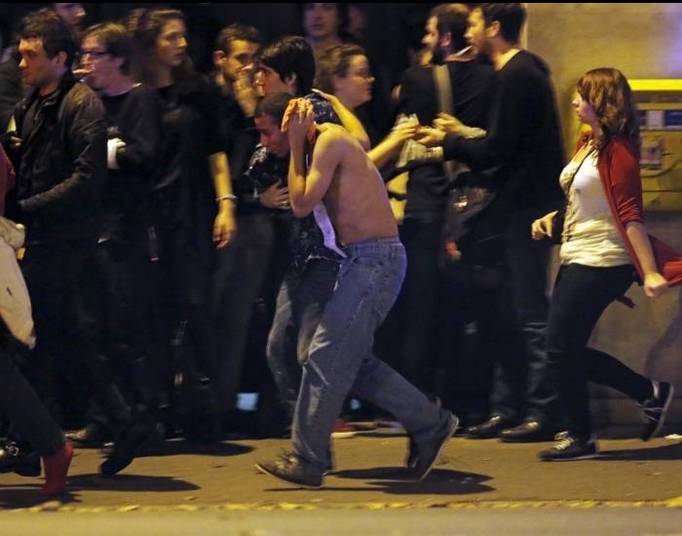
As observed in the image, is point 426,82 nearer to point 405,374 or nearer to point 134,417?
point 405,374

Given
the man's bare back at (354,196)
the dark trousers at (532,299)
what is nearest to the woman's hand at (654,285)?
the dark trousers at (532,299)

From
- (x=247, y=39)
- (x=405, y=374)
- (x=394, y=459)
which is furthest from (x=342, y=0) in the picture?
(x=394, y=459)

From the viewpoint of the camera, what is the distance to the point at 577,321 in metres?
7.37

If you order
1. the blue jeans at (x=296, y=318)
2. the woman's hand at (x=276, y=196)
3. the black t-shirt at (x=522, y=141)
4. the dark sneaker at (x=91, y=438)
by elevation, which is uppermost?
the black t-shirt at (x=522, y=141)

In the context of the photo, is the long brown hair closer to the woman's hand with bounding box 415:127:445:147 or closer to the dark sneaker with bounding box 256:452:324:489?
the woman's hand with bounding box 415:127:445:147

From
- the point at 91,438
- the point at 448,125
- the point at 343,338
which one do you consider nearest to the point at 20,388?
the point at 343,338

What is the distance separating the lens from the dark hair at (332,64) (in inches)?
302

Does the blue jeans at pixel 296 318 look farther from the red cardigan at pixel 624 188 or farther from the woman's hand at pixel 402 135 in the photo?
the red cardigan at pixel 624 188

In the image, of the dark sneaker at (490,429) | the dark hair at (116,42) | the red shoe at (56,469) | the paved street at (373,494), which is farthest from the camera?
the dark sneaker at (490,429)

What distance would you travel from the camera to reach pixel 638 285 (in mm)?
7793

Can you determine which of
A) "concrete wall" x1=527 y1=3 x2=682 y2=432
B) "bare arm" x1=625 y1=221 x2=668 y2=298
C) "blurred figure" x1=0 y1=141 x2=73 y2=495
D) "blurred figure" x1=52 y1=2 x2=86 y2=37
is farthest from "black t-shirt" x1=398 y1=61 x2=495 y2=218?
"blurred figure" x1=0 y1=141 x2=73 y2=495

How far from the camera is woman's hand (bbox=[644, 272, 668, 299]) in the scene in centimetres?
716

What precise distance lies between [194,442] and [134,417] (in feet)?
2.89

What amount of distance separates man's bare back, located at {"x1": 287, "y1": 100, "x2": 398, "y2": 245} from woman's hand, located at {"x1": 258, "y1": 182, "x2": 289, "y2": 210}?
77 centimetres
